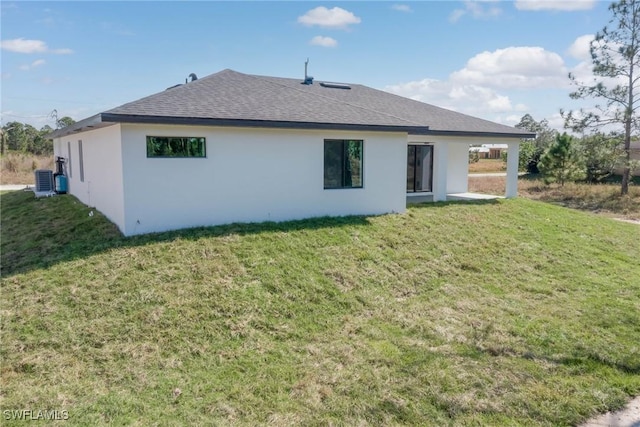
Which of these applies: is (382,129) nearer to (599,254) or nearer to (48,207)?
(599,254)

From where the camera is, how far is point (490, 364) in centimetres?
561

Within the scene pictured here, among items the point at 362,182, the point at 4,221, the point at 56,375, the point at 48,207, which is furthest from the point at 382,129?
the point at 4,221

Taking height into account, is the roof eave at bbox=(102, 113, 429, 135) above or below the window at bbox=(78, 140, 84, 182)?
above

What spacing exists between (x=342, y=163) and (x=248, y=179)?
2655mm

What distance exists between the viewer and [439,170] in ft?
48.0

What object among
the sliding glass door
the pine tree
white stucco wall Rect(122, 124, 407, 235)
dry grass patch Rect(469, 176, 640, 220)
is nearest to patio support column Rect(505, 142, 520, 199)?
the sliding glass door

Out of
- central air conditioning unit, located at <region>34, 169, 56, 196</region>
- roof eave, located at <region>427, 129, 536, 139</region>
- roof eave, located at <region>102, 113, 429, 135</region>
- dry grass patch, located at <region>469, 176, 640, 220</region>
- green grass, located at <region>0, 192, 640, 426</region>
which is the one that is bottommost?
green grass, located at <region>0, 192, 640, 426</region>

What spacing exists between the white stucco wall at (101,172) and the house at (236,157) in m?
0.03

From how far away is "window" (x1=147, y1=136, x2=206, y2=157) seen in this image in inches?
350

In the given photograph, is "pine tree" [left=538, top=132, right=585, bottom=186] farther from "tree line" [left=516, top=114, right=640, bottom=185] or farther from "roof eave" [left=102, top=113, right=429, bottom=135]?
"roof eave" [left=102, top=113, right=429, bottom=135]

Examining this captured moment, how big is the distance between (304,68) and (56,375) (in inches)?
557

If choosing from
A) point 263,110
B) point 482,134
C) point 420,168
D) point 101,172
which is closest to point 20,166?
point 101,172

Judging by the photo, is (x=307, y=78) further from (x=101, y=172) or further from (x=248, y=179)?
(x=101, y=172)

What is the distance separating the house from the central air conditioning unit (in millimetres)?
4428
